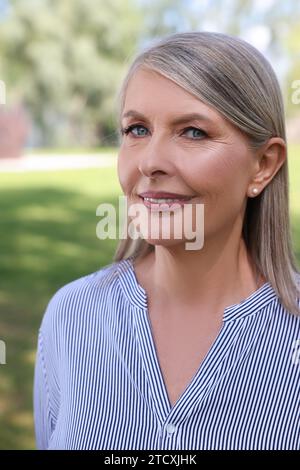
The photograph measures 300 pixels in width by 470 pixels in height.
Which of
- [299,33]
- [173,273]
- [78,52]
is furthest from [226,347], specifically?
[78,52]

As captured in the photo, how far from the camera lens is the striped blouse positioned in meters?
1.37

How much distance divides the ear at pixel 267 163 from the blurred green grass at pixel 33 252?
510 millimetres

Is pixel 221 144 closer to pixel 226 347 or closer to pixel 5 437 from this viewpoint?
pixel 226 347

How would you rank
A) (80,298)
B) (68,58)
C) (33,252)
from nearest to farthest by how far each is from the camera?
(80,298) → (33,252) → (68,58)

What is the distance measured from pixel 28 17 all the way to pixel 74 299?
22.3m

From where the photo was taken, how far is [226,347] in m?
1.42

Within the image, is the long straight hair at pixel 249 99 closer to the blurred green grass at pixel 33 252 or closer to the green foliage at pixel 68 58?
the blurred green grass at pixel 33 252

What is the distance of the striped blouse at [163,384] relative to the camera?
137cm

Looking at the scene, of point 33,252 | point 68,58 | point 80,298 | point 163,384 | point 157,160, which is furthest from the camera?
point 68,58

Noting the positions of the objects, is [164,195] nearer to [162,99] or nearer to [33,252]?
[162,99]

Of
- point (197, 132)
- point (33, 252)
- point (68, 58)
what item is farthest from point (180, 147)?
point (68, 58)

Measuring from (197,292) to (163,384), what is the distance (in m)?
0.21

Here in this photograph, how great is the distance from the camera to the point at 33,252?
8.04 metres

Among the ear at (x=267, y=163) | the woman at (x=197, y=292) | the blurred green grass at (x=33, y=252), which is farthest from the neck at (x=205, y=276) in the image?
the blurred green grass at (x=33, y=252)
